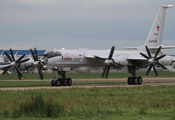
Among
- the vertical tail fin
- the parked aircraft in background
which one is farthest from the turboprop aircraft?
the vertical tail fin

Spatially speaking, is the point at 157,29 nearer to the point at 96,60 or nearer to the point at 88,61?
the point at 96,60

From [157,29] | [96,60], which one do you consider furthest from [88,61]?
[157,29]

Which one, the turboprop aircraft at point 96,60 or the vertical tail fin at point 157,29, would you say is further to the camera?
the vertical tail fin at point 157,29

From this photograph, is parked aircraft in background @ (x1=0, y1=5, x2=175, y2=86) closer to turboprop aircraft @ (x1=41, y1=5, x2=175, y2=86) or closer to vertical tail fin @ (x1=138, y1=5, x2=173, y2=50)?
turboprop aircraft @ (x1=41, y1=5, x2=175, y2=86)

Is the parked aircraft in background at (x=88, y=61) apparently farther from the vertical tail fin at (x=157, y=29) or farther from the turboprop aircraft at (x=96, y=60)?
the vertical tail fin at (x=157, y=29)

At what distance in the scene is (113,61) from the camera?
28.4 metres

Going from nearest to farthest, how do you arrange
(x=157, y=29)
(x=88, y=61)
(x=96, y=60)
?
(x=88, y=61) < (x=96, y=60) < (x=157, y=29)

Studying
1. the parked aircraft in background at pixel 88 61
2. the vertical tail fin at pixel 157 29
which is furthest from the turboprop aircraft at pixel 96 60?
the vertical tail fin at pixel 157 29

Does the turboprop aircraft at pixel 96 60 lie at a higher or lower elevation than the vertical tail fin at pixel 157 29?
lower

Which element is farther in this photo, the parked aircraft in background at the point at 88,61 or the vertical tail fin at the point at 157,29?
the vertical tail fin at the point at 157,29

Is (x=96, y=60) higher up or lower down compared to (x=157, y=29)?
lower down

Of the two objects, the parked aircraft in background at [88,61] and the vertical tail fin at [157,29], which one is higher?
the vertical tail fin at [157,29]

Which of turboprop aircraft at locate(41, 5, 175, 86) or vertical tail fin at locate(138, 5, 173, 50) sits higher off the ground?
vertical tail fin at locate(138, 5, 173, 50)

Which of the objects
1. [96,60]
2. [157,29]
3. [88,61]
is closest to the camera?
[88,61]
